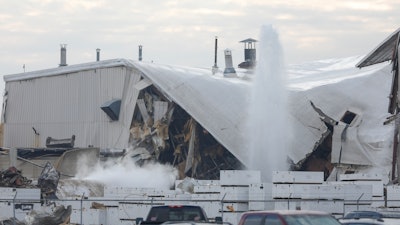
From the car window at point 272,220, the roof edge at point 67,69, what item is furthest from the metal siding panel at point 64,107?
the car window at point 272,220

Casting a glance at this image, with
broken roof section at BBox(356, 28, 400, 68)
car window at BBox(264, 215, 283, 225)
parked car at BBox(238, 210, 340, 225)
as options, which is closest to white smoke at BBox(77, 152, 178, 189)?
broken roof section at BBox(356, 28, 400, 68)

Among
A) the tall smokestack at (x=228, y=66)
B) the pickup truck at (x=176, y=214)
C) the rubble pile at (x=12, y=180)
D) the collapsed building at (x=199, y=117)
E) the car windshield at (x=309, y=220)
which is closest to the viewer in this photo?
the car windshield at (x=309, y=220)

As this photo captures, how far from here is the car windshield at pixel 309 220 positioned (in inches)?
734

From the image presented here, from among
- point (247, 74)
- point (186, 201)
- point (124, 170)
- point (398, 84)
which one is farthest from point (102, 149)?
point (186, 201)

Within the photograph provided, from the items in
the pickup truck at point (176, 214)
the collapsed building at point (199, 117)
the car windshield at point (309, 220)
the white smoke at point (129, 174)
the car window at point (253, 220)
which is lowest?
the white smoke at point (129, 174)

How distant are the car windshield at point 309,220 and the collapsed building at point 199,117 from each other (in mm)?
30740

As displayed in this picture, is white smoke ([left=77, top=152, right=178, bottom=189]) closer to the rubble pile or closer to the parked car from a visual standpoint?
the rubble pile

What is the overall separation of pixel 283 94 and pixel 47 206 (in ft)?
70.4

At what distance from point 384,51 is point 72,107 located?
23998mm

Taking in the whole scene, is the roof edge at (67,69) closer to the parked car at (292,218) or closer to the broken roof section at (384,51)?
the broken roof section at (384,51)

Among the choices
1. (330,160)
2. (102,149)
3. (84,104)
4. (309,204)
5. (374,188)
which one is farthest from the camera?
(84,104)

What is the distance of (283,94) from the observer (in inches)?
2197

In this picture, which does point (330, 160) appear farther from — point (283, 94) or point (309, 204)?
point (309, 204)

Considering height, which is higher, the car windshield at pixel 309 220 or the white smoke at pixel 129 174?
the car windshield at pixel 309 220
